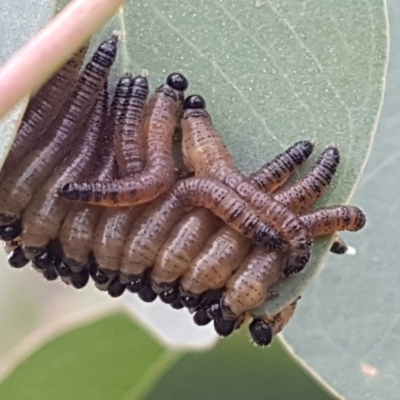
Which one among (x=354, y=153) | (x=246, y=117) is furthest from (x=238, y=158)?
(x=354, y=153)

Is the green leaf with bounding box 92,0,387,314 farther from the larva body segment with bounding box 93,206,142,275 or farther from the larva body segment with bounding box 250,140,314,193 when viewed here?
the larva body segment with bounding box 93,206,142,275

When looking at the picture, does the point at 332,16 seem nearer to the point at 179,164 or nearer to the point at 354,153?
the point at 354,153

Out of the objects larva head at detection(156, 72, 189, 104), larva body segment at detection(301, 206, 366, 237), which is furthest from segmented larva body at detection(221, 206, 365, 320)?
larva head at detection(156, 72, 189, 104)

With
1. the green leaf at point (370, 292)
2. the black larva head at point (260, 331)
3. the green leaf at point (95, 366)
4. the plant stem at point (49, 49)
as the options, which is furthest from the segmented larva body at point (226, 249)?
the green leaf at point (95, 366)

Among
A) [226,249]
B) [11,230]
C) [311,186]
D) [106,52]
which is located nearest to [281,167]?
[311,186]

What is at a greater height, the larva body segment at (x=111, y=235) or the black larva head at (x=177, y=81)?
the black larva head at (x=177, y=81)

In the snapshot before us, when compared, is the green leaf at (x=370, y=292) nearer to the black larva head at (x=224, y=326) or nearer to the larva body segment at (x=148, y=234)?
the black larva head at (x=224, y=326)
